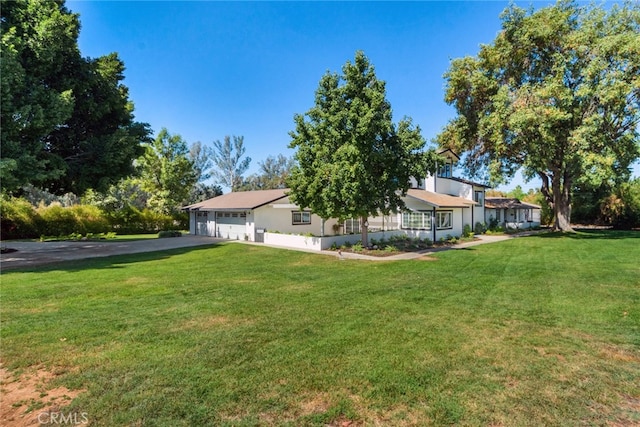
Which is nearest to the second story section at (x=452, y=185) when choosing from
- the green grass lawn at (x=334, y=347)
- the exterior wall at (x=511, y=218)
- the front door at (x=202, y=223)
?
the exterior wall at (x=511, y=218)

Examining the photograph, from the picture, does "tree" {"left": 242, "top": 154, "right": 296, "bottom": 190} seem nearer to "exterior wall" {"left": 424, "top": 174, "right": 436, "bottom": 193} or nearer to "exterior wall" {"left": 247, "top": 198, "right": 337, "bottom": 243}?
"exterior wall" {"left": 247, "top": 198, "right": 337, "bottom": 243}

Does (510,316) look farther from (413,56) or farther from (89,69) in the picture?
(89,69)

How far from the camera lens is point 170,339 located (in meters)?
5.23

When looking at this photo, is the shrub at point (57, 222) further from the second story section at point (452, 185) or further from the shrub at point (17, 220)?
the second story section at point (452, 185)

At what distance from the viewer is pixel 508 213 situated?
35.2 m

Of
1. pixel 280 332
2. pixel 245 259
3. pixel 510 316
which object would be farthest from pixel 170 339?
pixel 245 259

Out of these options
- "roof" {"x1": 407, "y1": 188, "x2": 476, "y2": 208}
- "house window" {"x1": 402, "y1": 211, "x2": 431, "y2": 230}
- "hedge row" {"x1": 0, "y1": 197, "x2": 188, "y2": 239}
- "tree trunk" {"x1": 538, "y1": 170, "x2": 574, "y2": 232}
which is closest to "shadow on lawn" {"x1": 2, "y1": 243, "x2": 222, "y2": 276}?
"hedge row" {"x1": 0, "y1": 197, "x2": 188, "y2": 239}

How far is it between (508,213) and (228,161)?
1545 inches

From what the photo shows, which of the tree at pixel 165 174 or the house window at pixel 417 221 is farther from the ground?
the tree at pixel 165 174

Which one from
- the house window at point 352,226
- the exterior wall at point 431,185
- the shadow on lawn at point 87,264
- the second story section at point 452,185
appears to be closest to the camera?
the shadow on lawn at point 87,264

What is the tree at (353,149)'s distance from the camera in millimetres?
15195

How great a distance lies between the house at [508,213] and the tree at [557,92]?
20.2 feet

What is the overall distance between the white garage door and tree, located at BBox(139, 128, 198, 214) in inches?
489

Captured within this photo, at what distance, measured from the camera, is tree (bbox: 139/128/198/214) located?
35875mm
